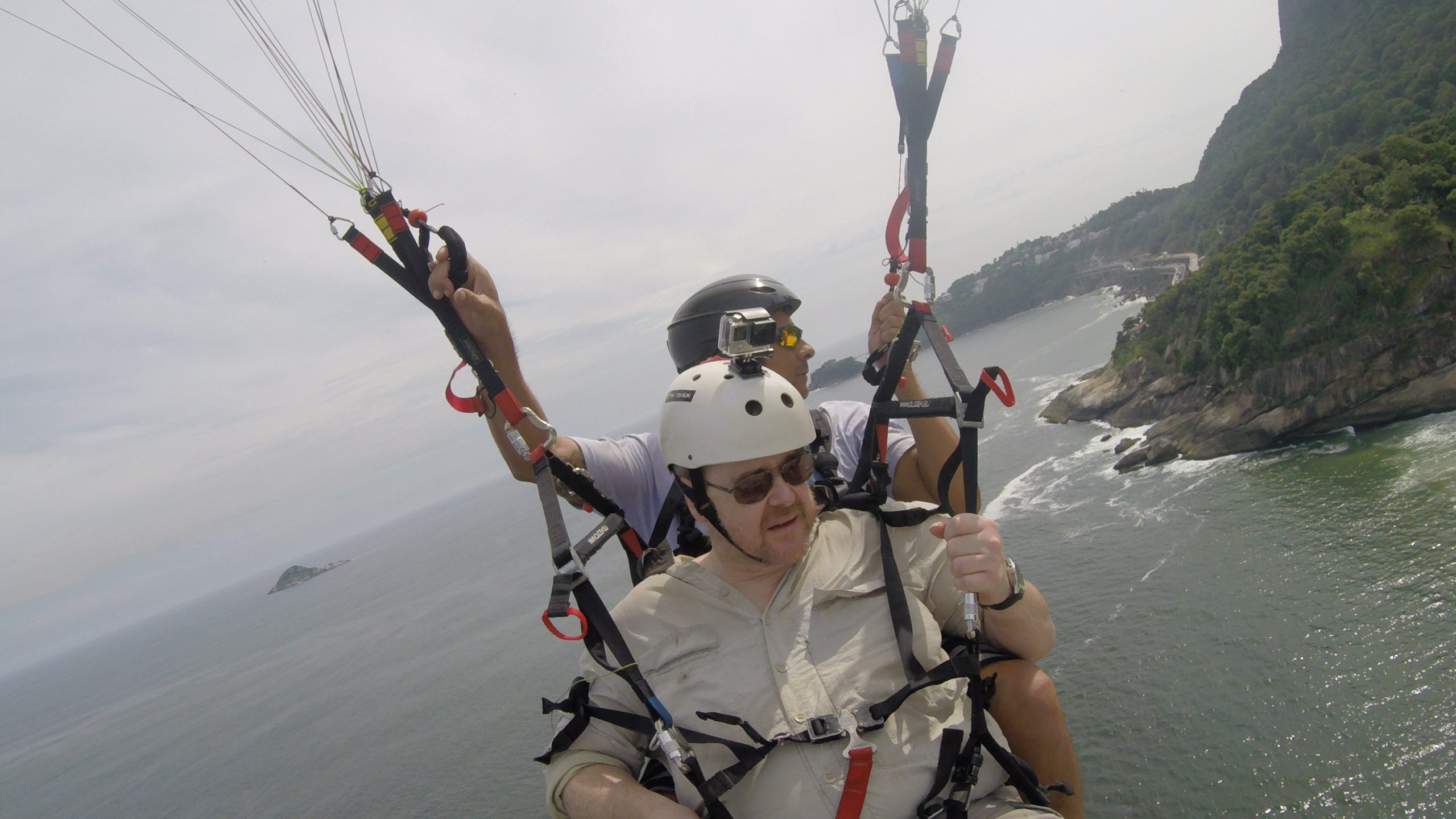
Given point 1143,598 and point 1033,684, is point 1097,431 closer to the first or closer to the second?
point 1143,598

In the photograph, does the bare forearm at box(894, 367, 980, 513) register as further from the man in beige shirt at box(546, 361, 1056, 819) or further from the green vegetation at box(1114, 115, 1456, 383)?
the green vegetation at box(1114, 115, 1456, 383)

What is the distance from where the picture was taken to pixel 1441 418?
121ft

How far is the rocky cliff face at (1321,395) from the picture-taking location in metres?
38.8

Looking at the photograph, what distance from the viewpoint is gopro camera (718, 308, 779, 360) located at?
3029mm

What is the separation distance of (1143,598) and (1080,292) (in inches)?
5426

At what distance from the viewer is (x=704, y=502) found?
3.04 metres

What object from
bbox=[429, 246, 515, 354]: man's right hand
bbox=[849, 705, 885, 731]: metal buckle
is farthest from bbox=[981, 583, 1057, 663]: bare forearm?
bbox=[429, 246, 515, 354]: man's right hand

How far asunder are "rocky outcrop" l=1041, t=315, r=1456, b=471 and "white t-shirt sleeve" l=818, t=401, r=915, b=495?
1875 inches

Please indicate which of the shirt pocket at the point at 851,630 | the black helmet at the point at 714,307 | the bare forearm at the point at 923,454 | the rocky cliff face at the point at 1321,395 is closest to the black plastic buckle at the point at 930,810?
the shirt pocket at the point at 851,630

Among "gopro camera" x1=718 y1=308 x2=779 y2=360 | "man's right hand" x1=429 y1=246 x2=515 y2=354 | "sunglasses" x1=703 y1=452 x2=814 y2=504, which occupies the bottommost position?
"sunglasses" x1=703 y1=452 x2=814 y2=504

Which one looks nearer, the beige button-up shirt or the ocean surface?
the beige button-up shirt

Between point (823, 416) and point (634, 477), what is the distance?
112cm

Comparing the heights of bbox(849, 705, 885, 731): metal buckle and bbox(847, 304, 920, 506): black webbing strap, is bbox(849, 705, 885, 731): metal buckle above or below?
below

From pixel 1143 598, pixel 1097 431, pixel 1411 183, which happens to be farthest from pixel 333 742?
pixel 1411 183
